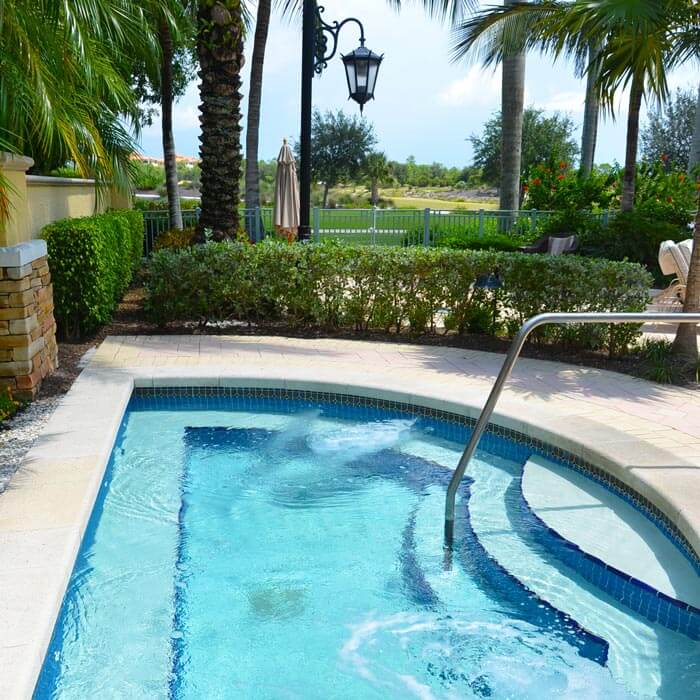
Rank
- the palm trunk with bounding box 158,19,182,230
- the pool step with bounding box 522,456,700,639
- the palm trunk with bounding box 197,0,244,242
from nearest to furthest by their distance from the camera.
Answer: the pool step with bounding box 522,456,700,639, the palm trunk with bounding box 197,0,244,242, the palm trunk with bounding box 158,19,182,230

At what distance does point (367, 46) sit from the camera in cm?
1069

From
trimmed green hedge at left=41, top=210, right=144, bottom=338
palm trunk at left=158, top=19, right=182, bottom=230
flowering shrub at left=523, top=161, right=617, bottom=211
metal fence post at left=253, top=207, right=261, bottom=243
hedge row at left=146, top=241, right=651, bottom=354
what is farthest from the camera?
flowering shrub at left=523, top=161, right=617, bottom=211

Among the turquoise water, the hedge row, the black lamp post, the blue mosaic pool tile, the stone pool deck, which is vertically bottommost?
the turquoise water

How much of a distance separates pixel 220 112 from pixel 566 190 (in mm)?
11604

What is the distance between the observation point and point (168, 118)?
17.8 metres

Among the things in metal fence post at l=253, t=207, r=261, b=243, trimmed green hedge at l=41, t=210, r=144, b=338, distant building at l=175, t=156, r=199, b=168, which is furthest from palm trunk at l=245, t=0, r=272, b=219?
distant building at l=175, t=156, r=199, b=168

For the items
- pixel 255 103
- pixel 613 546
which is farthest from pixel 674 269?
pixel 255 103

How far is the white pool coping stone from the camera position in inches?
164

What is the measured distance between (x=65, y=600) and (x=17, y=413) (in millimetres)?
2780

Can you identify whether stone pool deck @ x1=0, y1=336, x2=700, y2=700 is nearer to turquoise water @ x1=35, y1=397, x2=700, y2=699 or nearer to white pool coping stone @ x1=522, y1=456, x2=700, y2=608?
white pool coping stone @ x1=522, y1=456, x2=700, y2=608

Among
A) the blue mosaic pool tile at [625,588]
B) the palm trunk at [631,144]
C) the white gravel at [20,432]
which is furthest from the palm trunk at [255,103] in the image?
the blue mosaic pool tile at [625,588]

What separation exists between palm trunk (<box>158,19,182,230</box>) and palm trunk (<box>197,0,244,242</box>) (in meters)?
5.03

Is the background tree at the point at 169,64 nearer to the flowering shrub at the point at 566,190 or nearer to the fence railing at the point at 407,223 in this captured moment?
the fence railing at the point at 407,223

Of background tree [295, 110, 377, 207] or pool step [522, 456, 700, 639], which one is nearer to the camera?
pool step [522, 456, 700, 639]
